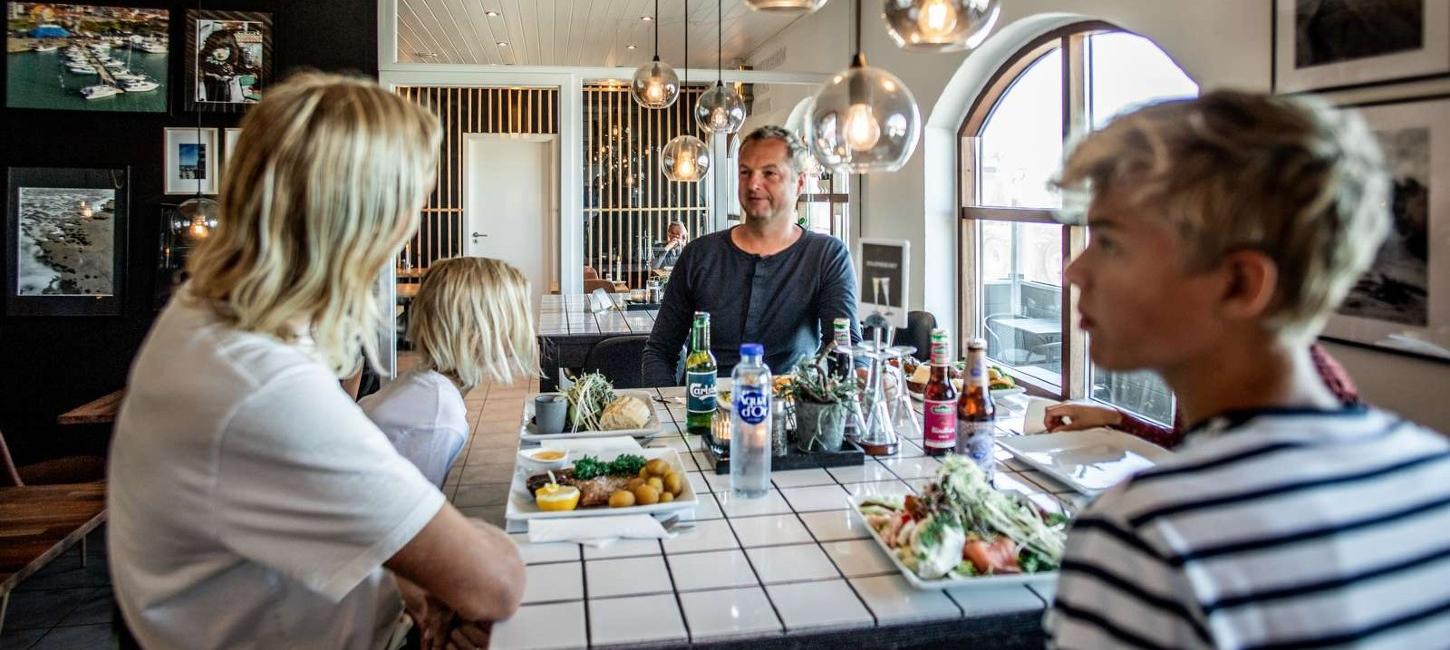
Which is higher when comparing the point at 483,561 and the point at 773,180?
the point at 773,180

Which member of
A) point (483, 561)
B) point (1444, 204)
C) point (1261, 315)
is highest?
point (1444, 204)

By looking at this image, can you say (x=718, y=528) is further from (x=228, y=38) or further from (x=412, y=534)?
(x=228, y=38)

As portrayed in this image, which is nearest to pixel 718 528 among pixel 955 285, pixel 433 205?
pixel 955 285

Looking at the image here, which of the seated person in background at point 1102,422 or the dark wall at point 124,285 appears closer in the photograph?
the seated person in background at point 1102,422

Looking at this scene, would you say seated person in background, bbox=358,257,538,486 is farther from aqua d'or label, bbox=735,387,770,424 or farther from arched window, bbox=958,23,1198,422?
arched window, bbox=958,23,1198,422

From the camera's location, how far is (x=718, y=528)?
5.68ft

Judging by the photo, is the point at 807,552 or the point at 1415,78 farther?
the point at 1415,78

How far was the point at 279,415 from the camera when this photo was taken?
1.13 metres

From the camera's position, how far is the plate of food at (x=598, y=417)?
237cm

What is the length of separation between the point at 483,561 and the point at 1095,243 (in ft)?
2.96

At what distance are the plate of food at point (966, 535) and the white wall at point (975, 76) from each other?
29.4 inches

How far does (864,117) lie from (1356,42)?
1516mm

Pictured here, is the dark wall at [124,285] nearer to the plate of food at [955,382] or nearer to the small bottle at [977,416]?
the plate of food at [955,382]

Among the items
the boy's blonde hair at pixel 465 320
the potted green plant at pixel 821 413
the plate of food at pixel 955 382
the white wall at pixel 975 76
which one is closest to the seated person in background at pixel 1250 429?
the white wall at pixel 975 76
